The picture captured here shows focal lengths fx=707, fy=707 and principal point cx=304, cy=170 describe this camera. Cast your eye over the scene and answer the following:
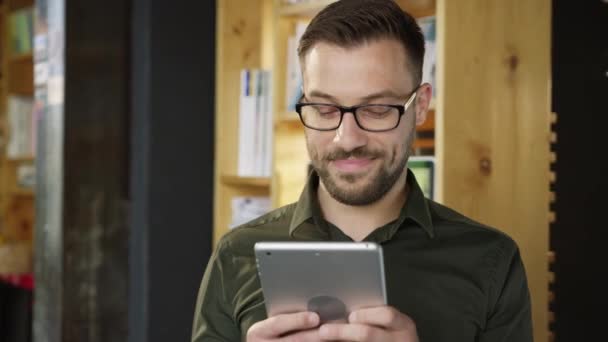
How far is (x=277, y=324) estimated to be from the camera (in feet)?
3.36

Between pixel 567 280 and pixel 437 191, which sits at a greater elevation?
pixel 437 191

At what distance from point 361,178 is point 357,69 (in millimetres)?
185

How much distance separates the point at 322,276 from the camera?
39.7 inches

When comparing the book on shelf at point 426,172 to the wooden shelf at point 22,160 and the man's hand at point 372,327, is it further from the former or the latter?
the wooden shelf at point 22,160

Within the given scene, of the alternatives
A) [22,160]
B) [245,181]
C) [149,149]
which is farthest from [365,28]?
[22,160]

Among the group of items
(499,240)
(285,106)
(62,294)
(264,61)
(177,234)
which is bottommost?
(62,294)

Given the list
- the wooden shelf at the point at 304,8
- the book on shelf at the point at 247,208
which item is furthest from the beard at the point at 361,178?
the book on shelf at the point at 247,208

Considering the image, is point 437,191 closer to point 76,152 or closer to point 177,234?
point 177,234

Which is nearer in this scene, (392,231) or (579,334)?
(392,231)

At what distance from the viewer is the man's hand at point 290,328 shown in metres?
1.01

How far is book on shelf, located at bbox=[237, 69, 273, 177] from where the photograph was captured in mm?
2395

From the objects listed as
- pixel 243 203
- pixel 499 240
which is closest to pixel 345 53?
pixel 499 240

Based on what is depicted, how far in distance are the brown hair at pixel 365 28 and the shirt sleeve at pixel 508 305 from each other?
1.22 ft

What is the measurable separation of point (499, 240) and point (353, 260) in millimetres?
427
